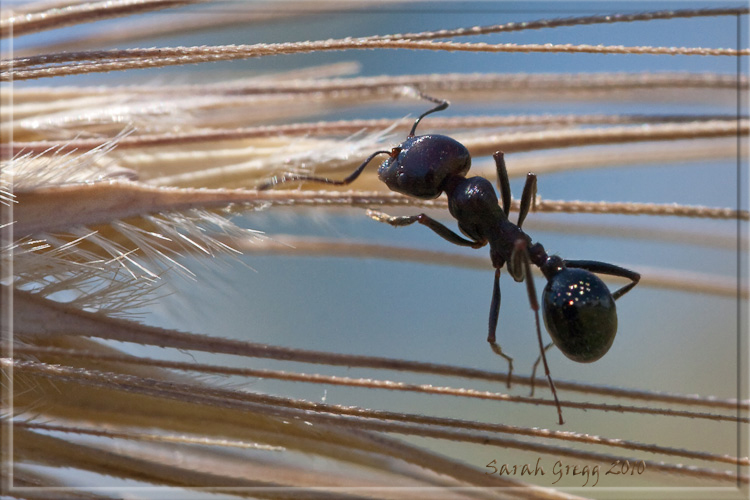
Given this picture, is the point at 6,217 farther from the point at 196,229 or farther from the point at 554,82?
the point at 554,82

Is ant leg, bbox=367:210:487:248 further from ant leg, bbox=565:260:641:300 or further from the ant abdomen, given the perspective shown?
ant leg, bbox=565:260:641:300

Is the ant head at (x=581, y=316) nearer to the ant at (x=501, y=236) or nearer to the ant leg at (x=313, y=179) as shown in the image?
the ant at (x=501, y=236)

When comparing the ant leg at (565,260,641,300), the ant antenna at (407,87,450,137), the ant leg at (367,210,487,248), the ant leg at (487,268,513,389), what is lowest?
the ant leg at (487,268,513,389)

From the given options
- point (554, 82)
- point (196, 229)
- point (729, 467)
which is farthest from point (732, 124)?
point (196, 229)

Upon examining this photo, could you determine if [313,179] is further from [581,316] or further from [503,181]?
[581,316]

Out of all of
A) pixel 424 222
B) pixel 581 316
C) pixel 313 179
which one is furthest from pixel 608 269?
pixel 313 179

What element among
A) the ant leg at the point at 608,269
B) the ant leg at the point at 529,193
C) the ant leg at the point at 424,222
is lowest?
the ant leg at the point at 608,269

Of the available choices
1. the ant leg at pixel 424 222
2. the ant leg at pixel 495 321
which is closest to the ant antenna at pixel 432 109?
the ant leg at pixel 424 222

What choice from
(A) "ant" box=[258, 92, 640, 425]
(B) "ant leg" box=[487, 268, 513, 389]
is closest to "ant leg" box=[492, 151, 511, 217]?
(A) "ant" box=[258, 92, 640, 425]
